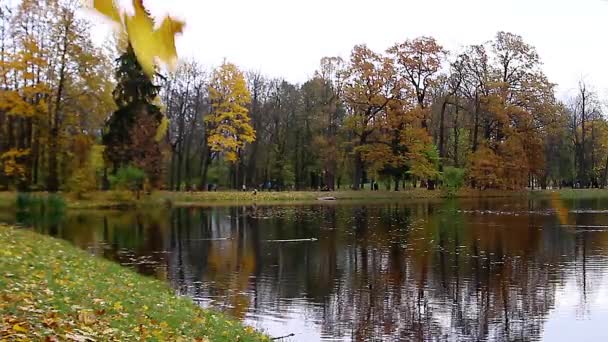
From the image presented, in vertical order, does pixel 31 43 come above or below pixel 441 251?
above

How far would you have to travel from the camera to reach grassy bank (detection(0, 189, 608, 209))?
39531 millimetres

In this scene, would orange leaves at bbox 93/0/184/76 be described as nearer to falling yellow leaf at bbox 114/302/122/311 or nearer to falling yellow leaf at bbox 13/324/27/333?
falling yellow leaf at bbox 13/324/27/333

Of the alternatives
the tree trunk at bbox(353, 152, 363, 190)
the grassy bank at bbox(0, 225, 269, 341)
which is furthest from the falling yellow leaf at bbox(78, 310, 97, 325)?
the tree trunk at bbox(353, 152, 363, 190)

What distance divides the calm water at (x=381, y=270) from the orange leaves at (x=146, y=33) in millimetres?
10243

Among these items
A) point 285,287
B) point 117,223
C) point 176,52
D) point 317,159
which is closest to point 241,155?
point 317,159

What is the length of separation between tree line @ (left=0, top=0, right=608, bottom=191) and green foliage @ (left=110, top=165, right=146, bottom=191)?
0.55 ft

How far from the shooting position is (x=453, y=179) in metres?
56.5

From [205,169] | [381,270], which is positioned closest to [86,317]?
[381,270]

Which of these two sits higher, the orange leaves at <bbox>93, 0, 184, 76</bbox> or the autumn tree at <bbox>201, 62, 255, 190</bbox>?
the autumn tree at <bbox>201, 62, 255, 190</bbox>

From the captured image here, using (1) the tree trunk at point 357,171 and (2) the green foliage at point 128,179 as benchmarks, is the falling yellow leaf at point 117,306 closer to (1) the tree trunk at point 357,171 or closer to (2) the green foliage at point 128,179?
(2) the green foliage at point 128,179

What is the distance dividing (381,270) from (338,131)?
43705mm

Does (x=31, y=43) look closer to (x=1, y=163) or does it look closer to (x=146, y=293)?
(x=1, y=163)

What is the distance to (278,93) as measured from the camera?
207ft

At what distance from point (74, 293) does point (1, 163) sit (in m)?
31.3
